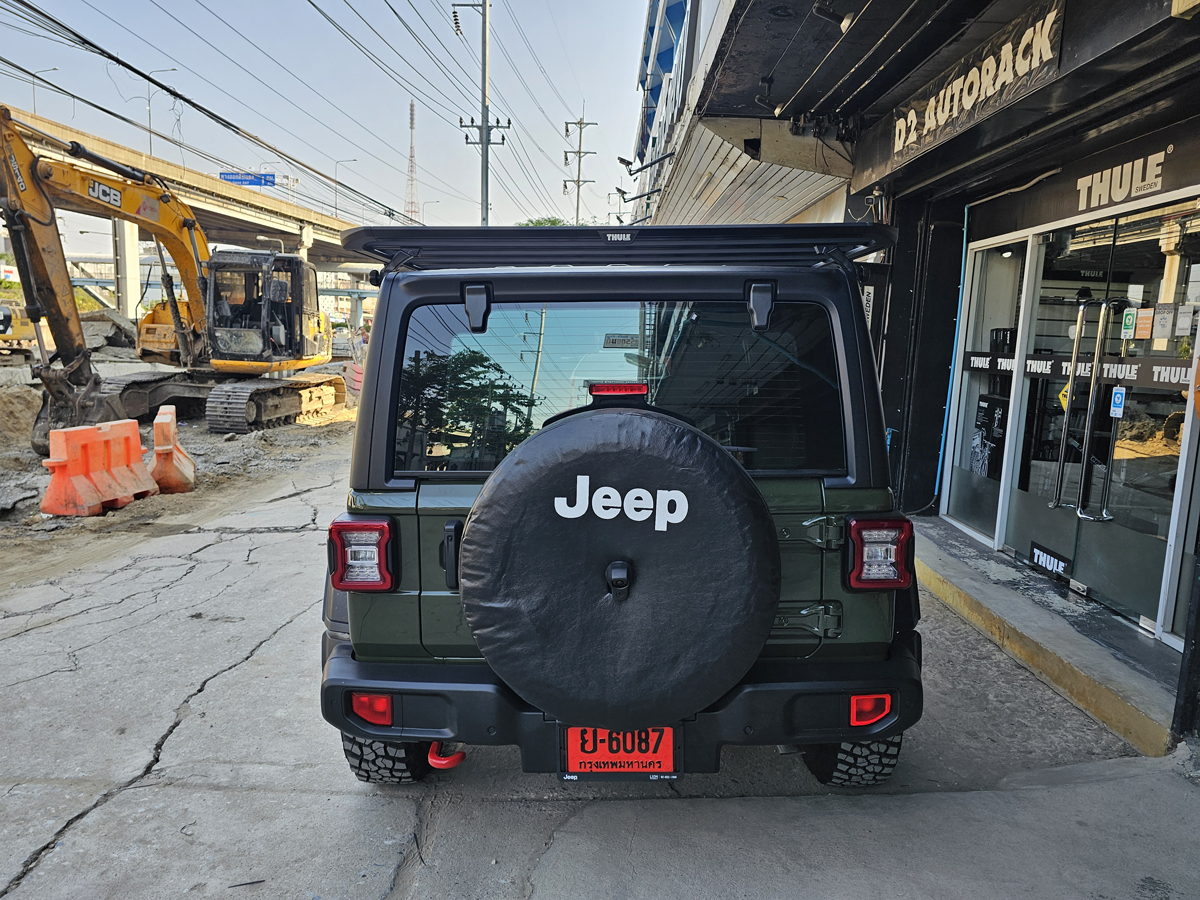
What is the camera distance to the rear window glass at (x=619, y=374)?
269cm

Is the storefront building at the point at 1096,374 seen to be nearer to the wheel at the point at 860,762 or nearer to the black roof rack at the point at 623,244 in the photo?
the wheel at the point at 860,762

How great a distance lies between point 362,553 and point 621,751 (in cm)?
104

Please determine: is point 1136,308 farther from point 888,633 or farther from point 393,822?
point 393,822

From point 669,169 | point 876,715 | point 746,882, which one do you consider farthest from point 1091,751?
Answer: point 669,169

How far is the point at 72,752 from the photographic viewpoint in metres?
3.55

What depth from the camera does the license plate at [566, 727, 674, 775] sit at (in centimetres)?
250

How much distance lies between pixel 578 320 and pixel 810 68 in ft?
15.0

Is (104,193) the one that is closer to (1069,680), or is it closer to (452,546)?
(452,546)

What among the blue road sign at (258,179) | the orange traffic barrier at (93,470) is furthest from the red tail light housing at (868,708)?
the blue road sign at (258,179)

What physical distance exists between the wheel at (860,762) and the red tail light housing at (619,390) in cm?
160

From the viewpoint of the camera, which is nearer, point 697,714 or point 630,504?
point 630,504

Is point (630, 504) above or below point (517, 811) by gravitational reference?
above

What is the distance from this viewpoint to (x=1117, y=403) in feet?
16.7

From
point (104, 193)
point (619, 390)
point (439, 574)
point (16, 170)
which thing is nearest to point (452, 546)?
point (439, 574)
